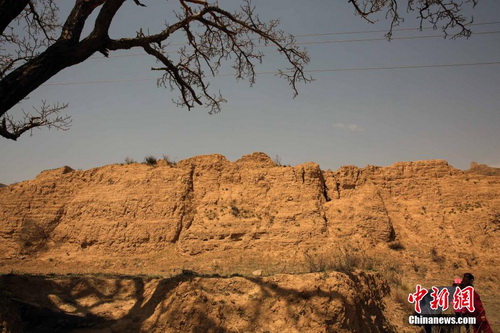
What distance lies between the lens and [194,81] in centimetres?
880

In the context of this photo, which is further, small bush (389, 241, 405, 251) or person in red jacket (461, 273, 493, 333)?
small bush (389, 241, 405, 251)

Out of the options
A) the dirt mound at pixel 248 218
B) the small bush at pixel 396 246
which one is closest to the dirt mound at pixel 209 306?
the dirt mound at pixel 248 218

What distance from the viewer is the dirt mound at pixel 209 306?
18.0ft

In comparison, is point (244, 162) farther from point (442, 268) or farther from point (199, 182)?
point (442, 268)

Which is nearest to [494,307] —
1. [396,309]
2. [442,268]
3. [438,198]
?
[442,268]

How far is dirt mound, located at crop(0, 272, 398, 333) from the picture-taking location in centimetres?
550

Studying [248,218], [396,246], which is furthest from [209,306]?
[396,246]

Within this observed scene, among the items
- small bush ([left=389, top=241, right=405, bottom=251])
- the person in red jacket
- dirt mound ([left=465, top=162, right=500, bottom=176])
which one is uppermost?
dirt mound ([left=465, top=162, right=500, bottom=176])

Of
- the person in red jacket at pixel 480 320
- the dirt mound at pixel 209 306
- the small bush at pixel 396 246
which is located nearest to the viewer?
the dirt mound at pixel 209 306

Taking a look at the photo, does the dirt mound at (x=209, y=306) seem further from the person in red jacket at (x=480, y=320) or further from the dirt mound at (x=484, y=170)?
the dirt mound at (x=484, y=170)

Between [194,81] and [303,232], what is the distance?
39.9 feet

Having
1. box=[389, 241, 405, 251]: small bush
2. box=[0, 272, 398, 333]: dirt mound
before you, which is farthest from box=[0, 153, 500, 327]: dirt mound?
box=[0, 272, 398, 333]: dirt mound

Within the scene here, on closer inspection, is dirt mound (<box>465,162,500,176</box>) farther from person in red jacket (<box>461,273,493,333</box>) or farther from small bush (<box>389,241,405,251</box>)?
person in red jacket (<box>461,273,493,333</box>)

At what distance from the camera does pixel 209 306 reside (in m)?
5.69
